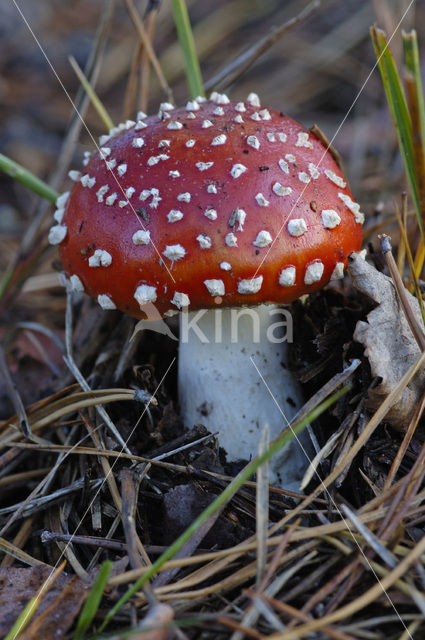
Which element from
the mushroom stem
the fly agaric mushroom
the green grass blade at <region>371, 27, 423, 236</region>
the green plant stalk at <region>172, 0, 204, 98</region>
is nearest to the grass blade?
the green grass blade at <region>371, 27, 423, 236</region>

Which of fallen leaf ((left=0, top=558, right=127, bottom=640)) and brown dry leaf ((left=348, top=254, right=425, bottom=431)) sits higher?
brown dry leaf ((left=348, top=254, right=425, bottom=431))

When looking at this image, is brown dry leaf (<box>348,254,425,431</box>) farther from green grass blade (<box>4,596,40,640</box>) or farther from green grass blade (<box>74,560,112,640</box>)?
green grass blade (<box>4,596,40,640</box>)

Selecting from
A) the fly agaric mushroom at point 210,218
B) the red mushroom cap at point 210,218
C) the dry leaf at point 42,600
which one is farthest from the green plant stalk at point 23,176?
the dry leaf at point 42,600

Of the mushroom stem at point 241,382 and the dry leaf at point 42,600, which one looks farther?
the mushroom stem at point 241,382

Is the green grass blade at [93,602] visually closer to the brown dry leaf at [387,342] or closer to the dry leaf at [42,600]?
the dry leaf at [42,600]

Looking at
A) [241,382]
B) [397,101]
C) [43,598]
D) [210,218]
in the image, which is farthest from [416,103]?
[43,598]
